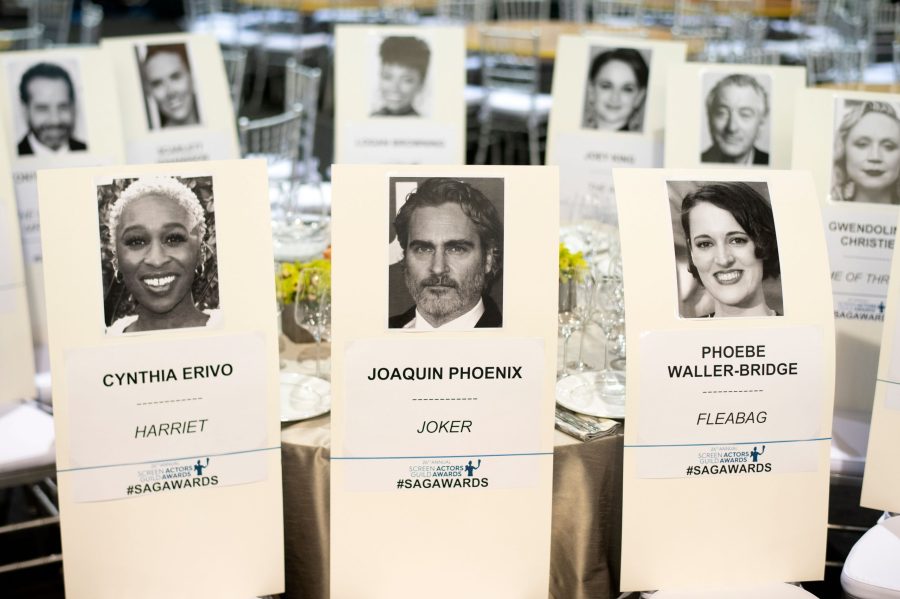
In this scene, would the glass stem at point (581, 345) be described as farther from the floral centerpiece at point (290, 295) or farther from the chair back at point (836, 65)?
the chair back at point (836, 65)

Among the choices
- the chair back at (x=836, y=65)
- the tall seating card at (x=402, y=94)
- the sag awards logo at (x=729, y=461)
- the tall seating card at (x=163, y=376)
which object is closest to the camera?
the tall seating card at (x=163, y=376)

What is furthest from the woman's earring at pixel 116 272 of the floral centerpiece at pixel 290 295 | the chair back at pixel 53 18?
the chair back at pixel 53 18

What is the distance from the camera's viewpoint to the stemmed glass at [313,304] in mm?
1844

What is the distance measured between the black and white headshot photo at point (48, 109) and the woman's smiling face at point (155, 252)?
1.08 meters

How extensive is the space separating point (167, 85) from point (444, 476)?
5.66ft

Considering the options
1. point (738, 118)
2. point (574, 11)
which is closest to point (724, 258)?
point (738, 118)

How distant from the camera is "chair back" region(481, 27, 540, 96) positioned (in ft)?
18.0

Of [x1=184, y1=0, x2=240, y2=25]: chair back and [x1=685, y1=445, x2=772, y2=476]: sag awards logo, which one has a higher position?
[x1=184, y1=0, x2=240, y2=25]: chair back

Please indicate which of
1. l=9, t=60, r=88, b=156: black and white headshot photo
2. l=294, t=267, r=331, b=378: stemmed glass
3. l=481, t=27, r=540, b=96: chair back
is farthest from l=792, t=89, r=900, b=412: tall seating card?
l=481, t=27, r=540, b=96: chair back

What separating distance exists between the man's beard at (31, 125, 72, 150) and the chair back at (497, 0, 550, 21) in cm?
591

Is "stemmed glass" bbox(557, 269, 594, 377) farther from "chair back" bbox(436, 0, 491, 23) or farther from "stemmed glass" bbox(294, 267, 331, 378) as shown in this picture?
"chair back" bbox(436, 0, 491, 23)

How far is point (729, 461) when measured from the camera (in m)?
1.57

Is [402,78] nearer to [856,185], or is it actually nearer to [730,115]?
[730,115]

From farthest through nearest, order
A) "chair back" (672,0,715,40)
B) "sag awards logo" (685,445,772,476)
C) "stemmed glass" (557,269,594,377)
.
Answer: "chair back" (672,0,715,40)
"stemmed glass" (557,269,594,377)
"sag awards logo" (685,445,772,476)
